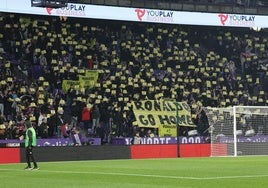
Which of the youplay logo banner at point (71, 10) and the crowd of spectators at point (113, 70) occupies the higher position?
the youplay logo banner at point (71, 10)

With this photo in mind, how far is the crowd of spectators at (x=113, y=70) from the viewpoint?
40.8 m

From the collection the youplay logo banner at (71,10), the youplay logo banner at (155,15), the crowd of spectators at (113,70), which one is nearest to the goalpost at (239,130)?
the crowd of spectators at (113,70)

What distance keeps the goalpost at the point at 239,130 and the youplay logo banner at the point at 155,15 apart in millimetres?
7283

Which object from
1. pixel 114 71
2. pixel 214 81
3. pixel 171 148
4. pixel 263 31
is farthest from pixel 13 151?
pixel 263 31

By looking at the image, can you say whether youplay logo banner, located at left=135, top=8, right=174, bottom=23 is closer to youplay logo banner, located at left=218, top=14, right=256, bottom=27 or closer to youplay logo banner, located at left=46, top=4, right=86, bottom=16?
youplay logo banner, located at left=46, top=4, right=86, bottom=16

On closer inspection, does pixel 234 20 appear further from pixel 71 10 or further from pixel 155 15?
pixel 71 10

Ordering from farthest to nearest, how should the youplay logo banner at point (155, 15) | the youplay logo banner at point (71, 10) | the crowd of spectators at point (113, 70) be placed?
1. the youplay logo banner at point (155, 15)
2. the youplay logo banner at point (71, 10)
3. the crowd of spectators at point (113, 70)

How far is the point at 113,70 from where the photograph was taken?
46.8 metres

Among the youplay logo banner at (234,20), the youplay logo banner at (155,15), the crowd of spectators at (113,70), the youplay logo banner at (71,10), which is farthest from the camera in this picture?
the youplay logo banner at (234,20)

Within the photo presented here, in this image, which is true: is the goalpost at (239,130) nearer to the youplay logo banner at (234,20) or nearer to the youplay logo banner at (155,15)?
the youplay logo banner at (155,15)

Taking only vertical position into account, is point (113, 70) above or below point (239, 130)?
above

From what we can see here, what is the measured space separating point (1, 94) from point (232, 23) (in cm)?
1857

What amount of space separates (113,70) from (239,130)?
32.2ft

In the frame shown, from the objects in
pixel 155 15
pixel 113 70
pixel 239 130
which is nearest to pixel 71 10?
pixel 113 70
